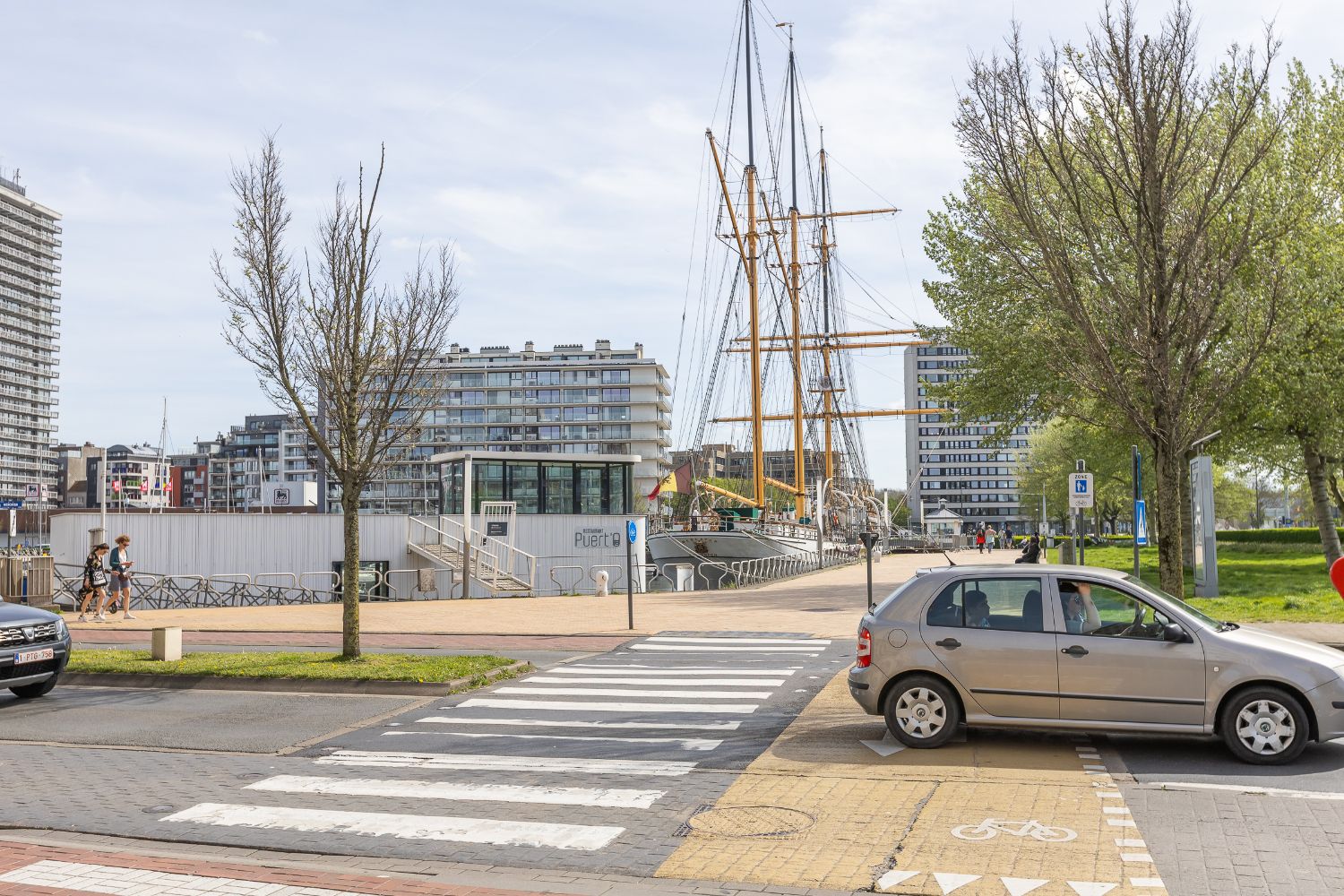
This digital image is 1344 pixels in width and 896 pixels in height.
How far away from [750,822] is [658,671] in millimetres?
7451

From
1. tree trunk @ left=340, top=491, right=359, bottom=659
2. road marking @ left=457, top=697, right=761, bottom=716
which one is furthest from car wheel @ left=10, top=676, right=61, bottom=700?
road marking @ left=457, top=697, right=761, bottom=716

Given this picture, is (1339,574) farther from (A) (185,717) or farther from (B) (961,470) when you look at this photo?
(B) (961,470)

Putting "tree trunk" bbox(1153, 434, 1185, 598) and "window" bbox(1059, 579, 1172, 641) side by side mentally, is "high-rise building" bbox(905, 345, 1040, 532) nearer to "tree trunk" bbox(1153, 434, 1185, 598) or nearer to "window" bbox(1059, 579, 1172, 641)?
"tree trunk" bbox(1153, 434, 1185, 598)

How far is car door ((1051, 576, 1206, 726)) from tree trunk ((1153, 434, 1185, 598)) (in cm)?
570

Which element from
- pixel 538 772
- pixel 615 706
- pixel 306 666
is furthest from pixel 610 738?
pixel 306 666

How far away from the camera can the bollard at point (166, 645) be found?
15180 millimetres

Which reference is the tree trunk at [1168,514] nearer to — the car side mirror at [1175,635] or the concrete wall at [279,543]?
the car side mirror at [1175,635]

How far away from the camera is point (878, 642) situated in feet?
31.1

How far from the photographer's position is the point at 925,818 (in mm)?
7137

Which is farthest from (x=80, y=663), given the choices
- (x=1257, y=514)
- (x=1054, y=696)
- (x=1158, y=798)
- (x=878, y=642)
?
(x=1257, y=514)

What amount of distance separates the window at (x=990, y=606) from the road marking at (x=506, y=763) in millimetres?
2393

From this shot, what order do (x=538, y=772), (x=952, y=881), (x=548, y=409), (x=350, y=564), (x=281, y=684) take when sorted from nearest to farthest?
1. (x=952, y=881)
2. (x=538, y=772)
3. (x=281, y=684)
4. (x=350, y=564)
5. (x=548, y=409)

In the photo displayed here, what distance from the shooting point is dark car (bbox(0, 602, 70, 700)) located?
1262 centimetres

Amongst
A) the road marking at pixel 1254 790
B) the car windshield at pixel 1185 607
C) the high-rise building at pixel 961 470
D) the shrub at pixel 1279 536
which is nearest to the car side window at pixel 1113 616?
the car windshield at pixel 1185 607
